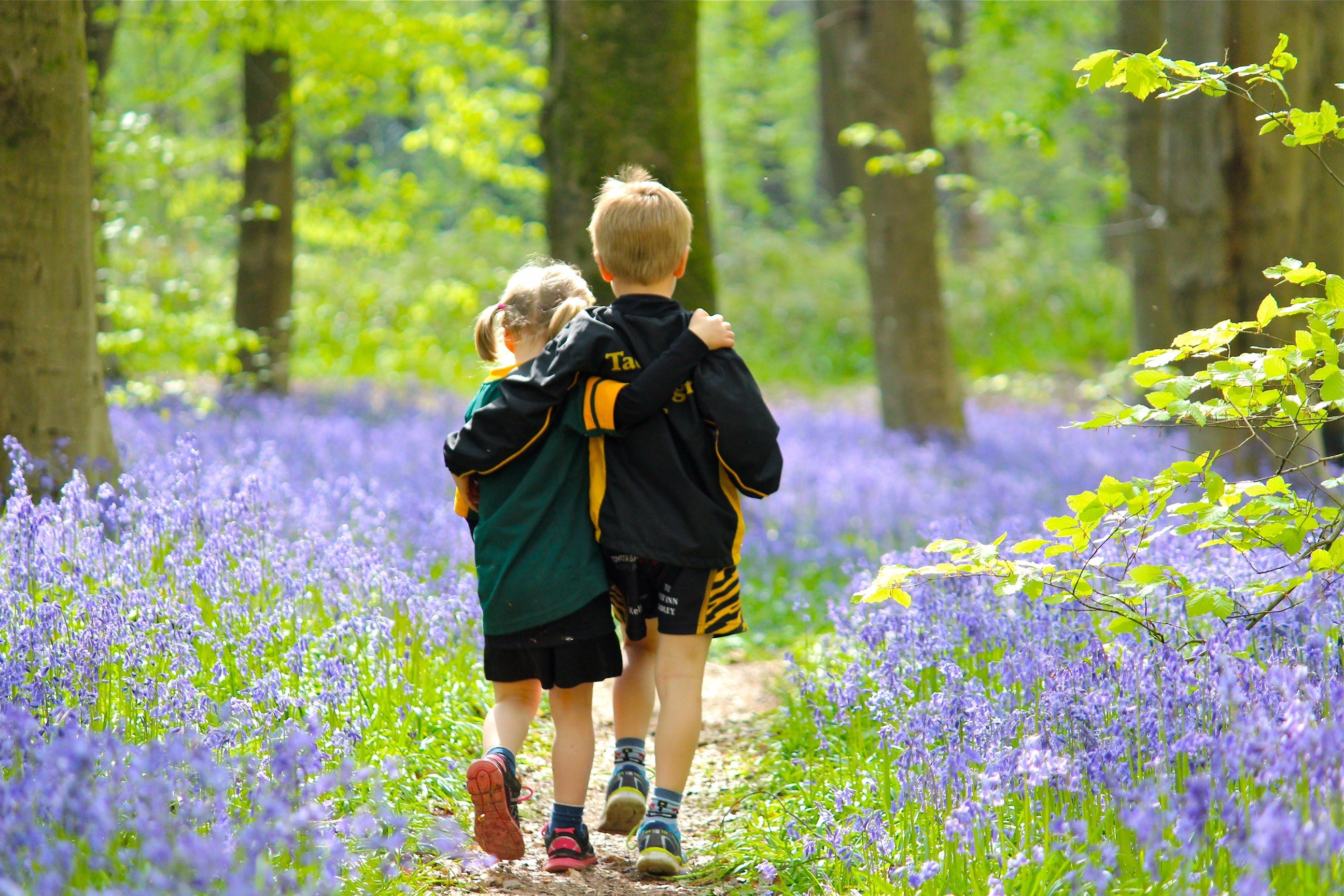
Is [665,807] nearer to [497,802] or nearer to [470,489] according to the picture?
[497,802]

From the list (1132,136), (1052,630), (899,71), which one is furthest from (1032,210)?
(1052,630)

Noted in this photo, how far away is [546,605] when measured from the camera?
3.06 metres

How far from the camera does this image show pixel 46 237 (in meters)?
4.43

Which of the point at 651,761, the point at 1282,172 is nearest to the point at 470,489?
the point at 651,761

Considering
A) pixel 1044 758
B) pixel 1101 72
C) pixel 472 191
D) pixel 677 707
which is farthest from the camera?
pixel 472 191

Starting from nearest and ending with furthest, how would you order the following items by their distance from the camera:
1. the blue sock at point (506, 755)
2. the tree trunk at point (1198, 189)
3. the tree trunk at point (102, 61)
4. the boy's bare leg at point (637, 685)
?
the blue sock at point (506, 755) → the boy's bare leg at point (637, 685) → the tree trunk at point (1198, 189) → the tree trunk at point (102, 61)

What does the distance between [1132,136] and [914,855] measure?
10.7 metres

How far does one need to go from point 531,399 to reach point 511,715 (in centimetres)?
94

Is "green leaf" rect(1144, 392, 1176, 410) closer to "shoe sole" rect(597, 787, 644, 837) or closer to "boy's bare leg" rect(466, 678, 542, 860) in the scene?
"shoe sole" rect(597, 787, 644, 837)

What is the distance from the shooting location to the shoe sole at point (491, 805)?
9.46 ft

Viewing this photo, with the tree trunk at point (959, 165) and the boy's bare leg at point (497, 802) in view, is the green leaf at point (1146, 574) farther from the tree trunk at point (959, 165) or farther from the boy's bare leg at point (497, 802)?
the tree trunk at point (959, 165)

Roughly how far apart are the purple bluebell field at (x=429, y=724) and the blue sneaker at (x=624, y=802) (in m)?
0.32

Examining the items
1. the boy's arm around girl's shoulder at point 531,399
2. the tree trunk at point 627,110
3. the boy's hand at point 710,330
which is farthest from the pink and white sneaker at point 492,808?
the tree trunk at point 627,110

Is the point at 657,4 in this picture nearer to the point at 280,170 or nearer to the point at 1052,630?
the point at 1052,630
